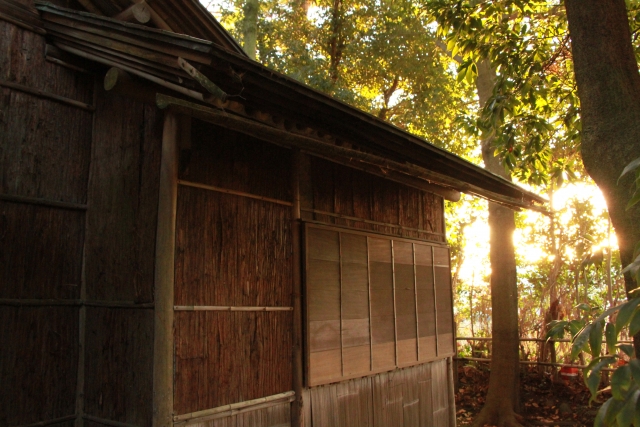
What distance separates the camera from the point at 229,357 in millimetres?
4316

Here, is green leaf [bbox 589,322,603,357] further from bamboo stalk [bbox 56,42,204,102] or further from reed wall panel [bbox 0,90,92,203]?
reed wall panel [bbox 0,90,92,203]

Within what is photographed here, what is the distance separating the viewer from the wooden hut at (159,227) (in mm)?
3832

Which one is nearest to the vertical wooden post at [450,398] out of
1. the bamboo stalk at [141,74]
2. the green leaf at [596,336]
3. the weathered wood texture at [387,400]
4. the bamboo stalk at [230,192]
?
the weathered wood texture at [387,400]

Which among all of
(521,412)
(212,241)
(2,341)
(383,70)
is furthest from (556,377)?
(2,341)

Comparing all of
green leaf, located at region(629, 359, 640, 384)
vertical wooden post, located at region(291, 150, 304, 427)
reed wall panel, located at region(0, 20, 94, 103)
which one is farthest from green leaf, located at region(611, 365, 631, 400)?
reed wall panel, located at region(0, 20, 94, 103)

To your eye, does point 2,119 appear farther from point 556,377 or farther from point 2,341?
Result: point 556,377

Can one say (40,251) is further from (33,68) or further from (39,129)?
(33,68)

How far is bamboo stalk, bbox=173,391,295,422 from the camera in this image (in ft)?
12.8

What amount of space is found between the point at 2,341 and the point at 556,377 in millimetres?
10556

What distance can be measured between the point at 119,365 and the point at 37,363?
621 mm

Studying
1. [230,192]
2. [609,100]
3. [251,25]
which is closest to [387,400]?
[230,192]

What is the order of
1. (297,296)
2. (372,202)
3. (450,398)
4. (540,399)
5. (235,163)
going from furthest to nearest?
(540,399) → (450,398) → (372,202) → (297,296) → (235,163)

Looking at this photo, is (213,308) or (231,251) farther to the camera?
A: (231,251)

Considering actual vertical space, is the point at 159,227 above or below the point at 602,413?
above
